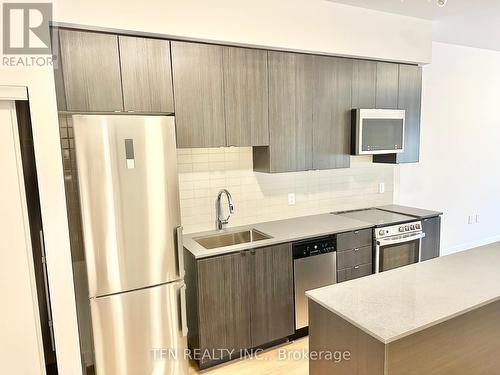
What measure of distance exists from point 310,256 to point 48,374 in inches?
83.7

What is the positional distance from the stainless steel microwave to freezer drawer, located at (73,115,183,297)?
74.4 inches

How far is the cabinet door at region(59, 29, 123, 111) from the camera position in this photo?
217 cm

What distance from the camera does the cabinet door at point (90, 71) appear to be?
7.11ft

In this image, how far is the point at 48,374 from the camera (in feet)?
7.89

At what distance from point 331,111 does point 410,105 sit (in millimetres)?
1090

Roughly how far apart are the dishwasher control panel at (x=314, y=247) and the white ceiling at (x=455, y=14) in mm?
2100

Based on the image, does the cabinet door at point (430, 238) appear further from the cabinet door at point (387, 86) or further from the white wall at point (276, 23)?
the white wall at point (276, 23)

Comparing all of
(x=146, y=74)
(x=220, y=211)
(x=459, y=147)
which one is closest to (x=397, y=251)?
(x=220, y=211)

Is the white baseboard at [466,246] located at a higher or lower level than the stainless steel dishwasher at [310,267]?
lower

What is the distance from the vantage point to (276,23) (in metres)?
2.77

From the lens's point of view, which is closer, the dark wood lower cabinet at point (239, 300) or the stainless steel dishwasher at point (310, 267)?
the dark wood lower cabinet at point (239, 300)

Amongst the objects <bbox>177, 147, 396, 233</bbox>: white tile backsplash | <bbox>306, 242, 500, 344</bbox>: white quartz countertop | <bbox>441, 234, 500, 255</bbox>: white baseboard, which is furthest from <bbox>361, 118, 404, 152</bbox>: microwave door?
<bbox>441, 234, 500, 255</bbox>: white baseboard

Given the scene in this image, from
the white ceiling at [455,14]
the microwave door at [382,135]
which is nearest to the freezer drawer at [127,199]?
the microwave door at [382,135]

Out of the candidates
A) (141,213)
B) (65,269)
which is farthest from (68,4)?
(65,269)
